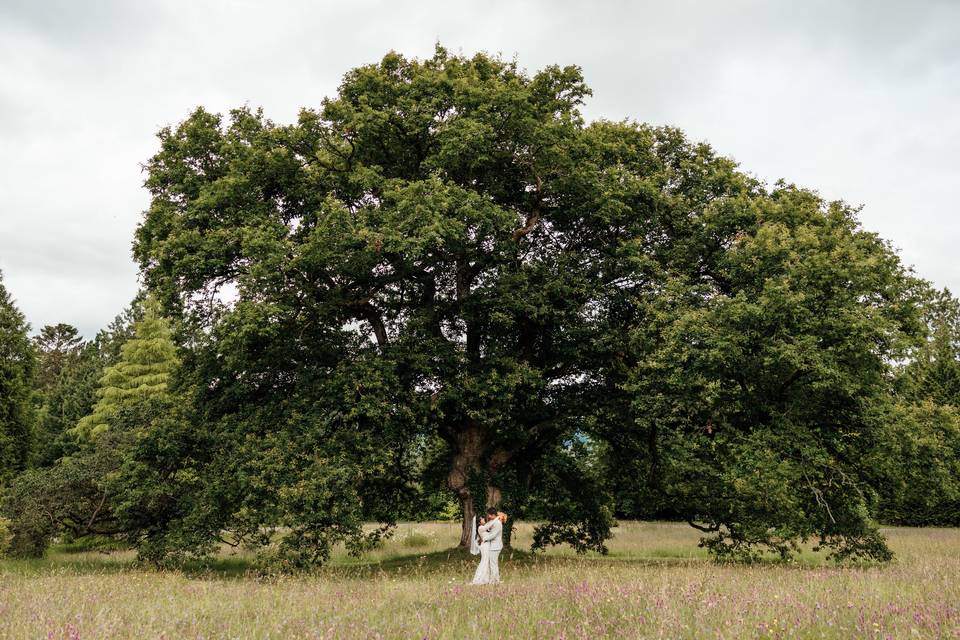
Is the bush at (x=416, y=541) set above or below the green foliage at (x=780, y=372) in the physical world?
below

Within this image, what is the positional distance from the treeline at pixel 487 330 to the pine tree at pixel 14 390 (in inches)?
623

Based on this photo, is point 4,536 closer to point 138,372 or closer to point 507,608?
point 507,608

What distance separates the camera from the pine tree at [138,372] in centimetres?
4420

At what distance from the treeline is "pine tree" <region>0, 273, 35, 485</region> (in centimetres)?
1583

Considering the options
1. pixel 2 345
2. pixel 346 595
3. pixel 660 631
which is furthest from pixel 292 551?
pixel 2 345

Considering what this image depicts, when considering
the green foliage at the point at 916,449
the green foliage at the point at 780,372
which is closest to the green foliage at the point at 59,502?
the green foliage at the point at 780,372

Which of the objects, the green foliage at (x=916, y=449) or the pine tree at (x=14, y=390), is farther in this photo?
the pine tree at (x=14, y=390)

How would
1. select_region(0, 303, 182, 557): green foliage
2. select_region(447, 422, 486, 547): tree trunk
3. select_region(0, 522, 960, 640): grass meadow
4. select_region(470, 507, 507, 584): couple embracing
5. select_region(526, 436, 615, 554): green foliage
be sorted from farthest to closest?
select_region(526, 436, 615, 554): green foliage < select_region(447, 422, 486, 547): tree trunk < select_region(0, 303, 182, 557): green foliage < select_region(470, 507, 507, 584): couple embracing < select_region(0, 522, 960, 640): grass meadow

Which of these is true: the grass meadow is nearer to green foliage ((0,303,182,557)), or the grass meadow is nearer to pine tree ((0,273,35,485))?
green foliage ((0,303,182,557))

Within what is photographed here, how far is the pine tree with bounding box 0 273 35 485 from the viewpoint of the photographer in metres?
Result: 34.4

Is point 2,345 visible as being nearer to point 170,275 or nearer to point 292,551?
point 170,275

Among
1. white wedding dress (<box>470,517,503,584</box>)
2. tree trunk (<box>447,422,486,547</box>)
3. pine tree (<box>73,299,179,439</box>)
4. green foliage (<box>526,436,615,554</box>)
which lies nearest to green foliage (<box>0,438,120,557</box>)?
tree trunk (<box>447,422,486,547</box>)

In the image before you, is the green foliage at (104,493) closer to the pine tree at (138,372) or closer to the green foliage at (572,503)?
the green foliage at (572,503)

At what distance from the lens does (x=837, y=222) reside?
2134 cm
